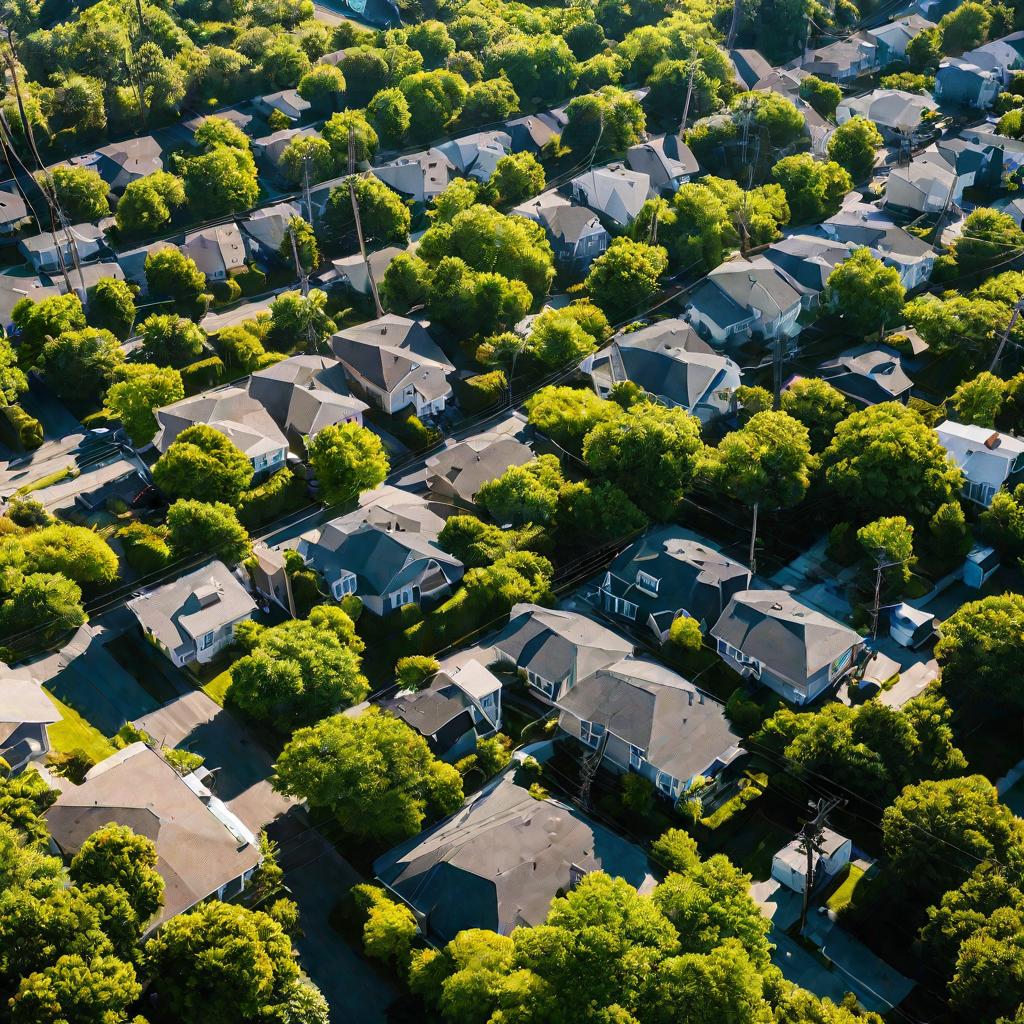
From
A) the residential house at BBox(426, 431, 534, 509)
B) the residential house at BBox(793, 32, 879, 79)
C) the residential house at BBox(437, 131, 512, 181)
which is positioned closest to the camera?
the residential house at BBox(426, 431, 534, 509)

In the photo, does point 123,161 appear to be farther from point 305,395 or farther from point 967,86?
point 967,86

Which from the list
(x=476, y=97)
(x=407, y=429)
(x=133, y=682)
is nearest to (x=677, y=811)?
(x=133, y=682)

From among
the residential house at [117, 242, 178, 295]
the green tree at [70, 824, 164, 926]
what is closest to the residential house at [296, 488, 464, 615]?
the green tree at [70, 824, 164, 926]

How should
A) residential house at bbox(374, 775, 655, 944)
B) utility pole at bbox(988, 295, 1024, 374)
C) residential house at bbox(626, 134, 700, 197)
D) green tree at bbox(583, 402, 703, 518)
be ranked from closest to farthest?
residential house at bbox(374, 775, 655, 944), green tree at bbox(583, 402, 703, 518), utility pole at bbox(988, 295, 1024, 374), residential house at bbox(626, 134, 700, 197)

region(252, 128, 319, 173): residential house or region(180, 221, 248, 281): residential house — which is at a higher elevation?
region(252, 128, 319, 173): residential house

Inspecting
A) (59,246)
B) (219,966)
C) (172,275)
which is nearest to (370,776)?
(219,966)

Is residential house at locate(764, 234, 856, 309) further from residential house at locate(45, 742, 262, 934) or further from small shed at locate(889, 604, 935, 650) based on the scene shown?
residential house at locate(45, 742, 262, 934)

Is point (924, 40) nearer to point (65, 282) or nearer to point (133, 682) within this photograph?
point (65, 282)

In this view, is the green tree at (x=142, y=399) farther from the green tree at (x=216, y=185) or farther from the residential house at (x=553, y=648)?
the residential house at (x=553, y=648)
